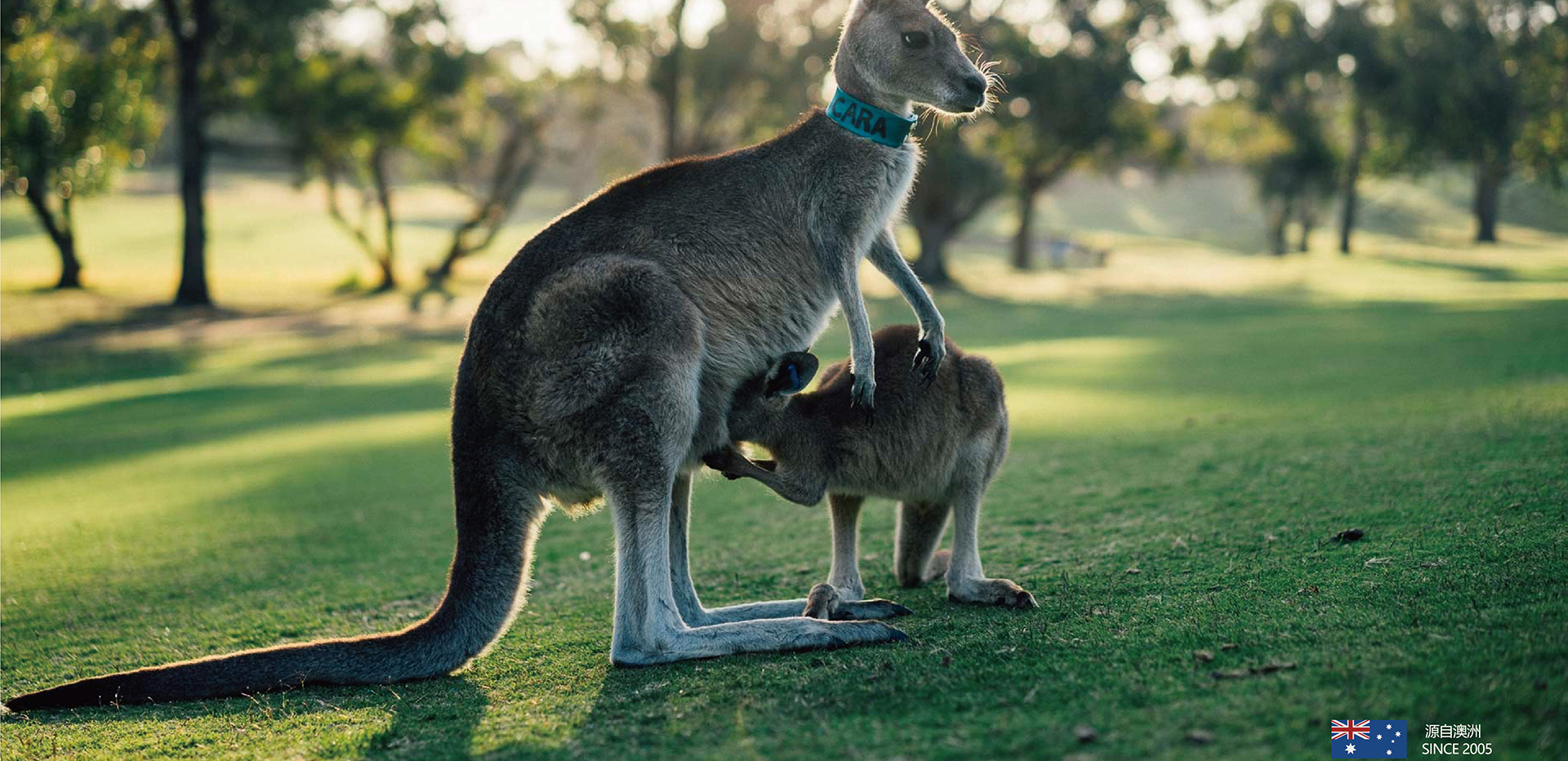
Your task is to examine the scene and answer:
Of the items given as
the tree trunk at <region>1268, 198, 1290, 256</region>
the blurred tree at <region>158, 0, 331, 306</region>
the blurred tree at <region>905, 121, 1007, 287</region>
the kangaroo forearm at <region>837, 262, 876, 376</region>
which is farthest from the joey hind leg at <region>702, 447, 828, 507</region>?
the tree trunk at <region>1268, 198, 1290, 256</region>

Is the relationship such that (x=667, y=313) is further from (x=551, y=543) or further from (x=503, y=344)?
(x=551, y=543)

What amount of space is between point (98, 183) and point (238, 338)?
512 cm

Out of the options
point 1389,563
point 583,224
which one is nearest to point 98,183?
point 583,224

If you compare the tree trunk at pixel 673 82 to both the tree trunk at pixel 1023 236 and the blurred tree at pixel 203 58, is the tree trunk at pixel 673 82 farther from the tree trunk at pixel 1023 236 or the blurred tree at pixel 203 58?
the tree trunk at pixel 1023 236

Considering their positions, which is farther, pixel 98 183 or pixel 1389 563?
pixel 98 183

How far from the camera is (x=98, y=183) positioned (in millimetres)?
23141

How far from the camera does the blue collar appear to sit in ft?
14.3

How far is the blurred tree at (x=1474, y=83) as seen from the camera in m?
36.9

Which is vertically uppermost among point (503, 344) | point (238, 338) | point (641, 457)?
point (503, 344)

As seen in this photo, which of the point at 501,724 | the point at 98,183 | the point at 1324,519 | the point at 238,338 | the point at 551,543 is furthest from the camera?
the point at 98,183

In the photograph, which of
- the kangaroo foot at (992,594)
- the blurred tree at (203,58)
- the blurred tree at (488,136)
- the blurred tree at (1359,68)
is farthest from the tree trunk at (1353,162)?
the kangaroo foot at (992,594)

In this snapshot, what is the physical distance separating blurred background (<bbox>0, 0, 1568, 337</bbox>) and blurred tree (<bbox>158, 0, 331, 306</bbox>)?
6 centimetres

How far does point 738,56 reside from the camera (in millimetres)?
33188

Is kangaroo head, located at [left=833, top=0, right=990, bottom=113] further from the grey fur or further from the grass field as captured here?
the grass field
